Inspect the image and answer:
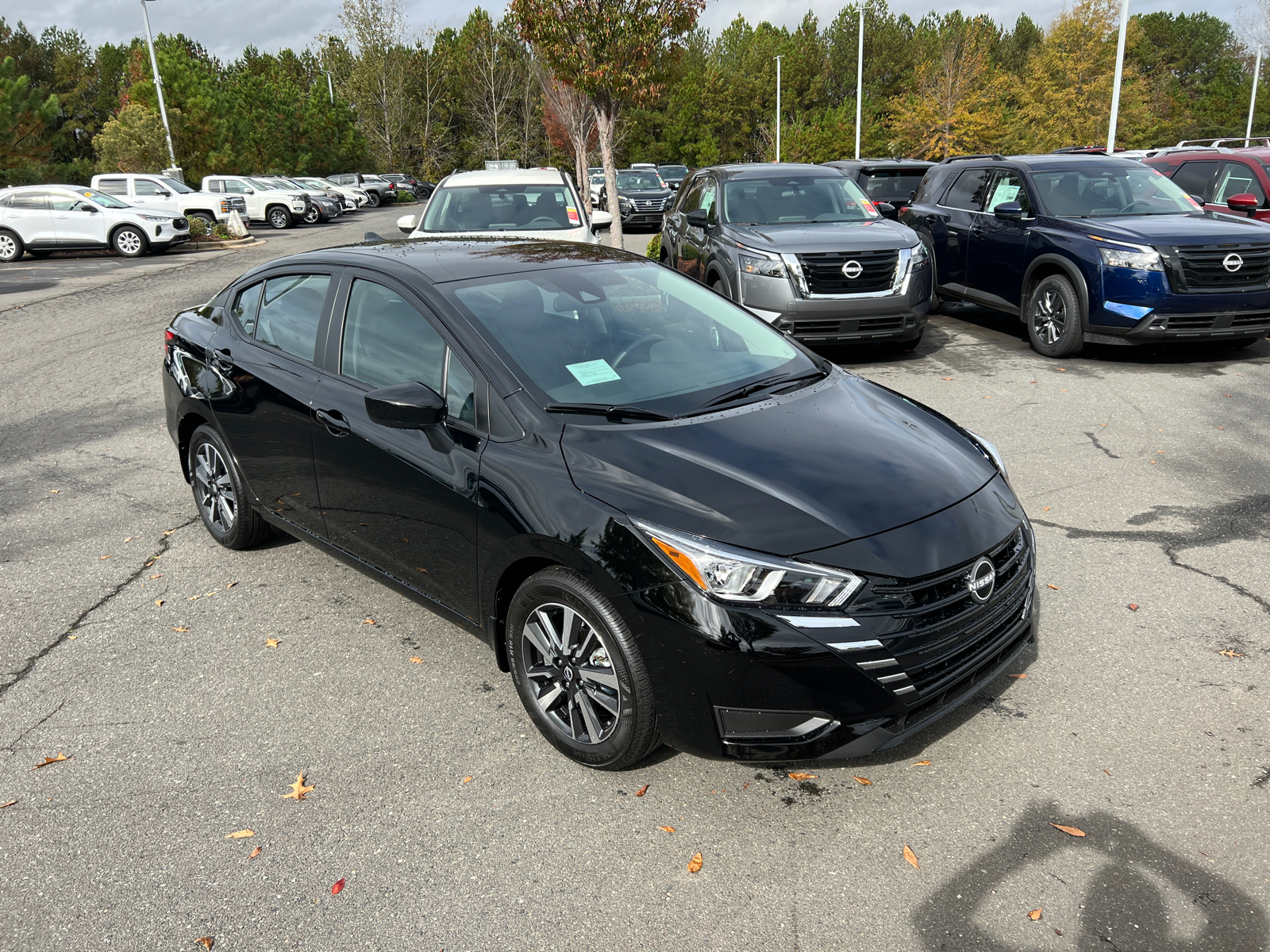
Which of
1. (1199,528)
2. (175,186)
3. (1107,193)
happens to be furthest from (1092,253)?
(175,186)

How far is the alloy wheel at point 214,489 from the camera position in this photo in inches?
207

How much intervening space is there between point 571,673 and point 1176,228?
8.18 meters

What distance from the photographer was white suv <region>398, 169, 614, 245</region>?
1042 centimetres

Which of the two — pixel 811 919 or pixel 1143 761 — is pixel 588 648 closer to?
pixel 811 919

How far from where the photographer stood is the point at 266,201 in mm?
35406

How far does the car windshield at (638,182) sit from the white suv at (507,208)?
19.1 m

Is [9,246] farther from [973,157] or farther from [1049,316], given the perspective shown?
[1049,316]

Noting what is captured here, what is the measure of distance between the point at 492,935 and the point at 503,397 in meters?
1.75

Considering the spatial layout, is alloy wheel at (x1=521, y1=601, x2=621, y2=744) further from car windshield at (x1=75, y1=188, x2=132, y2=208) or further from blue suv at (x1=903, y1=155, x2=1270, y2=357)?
car windshield at (x1=75, y1=188, x2=132, y2=208)

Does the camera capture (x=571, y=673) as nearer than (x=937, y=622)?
No

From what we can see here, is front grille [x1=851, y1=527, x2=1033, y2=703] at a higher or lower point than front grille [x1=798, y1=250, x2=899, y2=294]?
lower

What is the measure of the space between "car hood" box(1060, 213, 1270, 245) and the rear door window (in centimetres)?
742

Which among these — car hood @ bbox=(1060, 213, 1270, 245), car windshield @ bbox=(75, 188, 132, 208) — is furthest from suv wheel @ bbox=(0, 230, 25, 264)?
car hood @ bbox=(1060, 213, 1270, 245)

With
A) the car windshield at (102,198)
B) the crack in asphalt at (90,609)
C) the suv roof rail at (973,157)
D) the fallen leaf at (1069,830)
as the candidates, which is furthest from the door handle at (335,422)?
the car windshield at (102,198)
